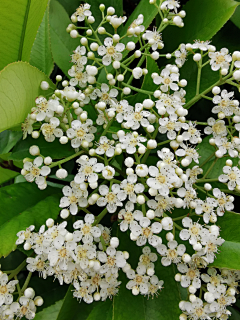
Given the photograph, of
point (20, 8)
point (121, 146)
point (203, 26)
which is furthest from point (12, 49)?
point (203, 26)

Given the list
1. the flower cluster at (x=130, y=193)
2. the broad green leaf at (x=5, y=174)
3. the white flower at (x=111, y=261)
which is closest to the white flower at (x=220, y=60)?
the flower cluster at (x=130, y=193)

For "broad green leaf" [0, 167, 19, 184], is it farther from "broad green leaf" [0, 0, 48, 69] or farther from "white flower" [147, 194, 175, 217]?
"white flower" [147, 194, 175, 217]

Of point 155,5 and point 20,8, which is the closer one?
point 20,8

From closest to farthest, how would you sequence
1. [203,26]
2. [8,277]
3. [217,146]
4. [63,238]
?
[63,238], [8,277], [217,146], [203,26]

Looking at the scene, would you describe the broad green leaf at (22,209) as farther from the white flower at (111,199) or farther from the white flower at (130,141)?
the white flower at (130,141)

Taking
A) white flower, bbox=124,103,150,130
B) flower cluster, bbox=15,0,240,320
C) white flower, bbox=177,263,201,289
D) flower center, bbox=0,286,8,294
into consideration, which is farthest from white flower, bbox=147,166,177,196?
flower center, bbox=0,286,8,294

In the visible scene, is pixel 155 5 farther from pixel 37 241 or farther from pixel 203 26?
pixel 37 241

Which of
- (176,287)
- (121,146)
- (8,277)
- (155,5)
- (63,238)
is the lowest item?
(8,277)

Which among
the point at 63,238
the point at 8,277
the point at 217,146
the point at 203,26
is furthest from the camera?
the point at 203,26
